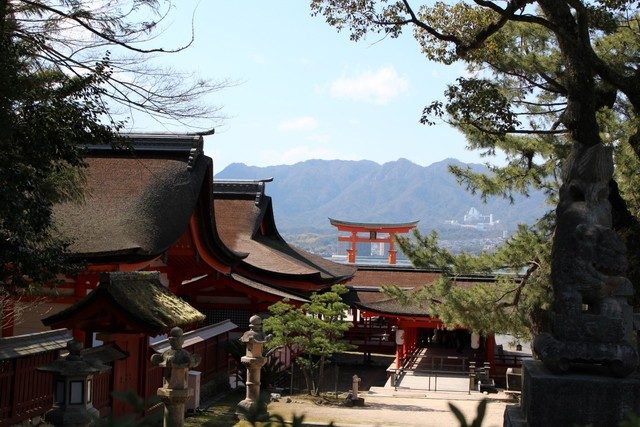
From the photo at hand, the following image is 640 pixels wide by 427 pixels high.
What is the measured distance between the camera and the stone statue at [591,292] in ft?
18.6

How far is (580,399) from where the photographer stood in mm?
5547

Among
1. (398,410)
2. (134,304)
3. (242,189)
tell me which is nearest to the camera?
(134,304)

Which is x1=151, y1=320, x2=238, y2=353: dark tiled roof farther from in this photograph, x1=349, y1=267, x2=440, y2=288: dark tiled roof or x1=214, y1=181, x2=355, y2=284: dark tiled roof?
x1=349, y1=267, x2=440, y2=288: dark tiled roof

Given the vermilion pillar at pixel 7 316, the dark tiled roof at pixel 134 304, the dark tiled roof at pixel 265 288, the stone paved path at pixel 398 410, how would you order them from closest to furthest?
the dark tiled roof at pixel 134 304 → the vermilion pillar at pixel 7 316 → the stone paved path at pixel 398 410 → the dark tiled roof at pixel 265 288

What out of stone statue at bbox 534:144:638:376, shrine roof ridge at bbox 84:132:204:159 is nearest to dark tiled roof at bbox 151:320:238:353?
shrine roof ridge at bbox 84:132:204:159

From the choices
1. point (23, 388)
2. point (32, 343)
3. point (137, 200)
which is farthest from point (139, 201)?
point (23, 388)

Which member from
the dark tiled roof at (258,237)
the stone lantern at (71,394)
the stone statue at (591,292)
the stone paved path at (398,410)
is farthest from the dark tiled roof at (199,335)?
the stone statue at (591,292)

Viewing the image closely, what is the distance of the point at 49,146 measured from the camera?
23.3 feet

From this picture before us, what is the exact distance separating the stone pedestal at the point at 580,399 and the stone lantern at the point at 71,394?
12.5ft

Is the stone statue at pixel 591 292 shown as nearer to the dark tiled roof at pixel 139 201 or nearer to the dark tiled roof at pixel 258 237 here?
the dark tiled roof at pixel 139 201

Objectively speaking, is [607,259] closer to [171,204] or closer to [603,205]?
[603,205]

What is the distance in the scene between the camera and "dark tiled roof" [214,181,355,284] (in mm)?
19500

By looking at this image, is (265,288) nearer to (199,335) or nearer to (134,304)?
(199,335)

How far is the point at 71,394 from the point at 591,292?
4513 millimetres
